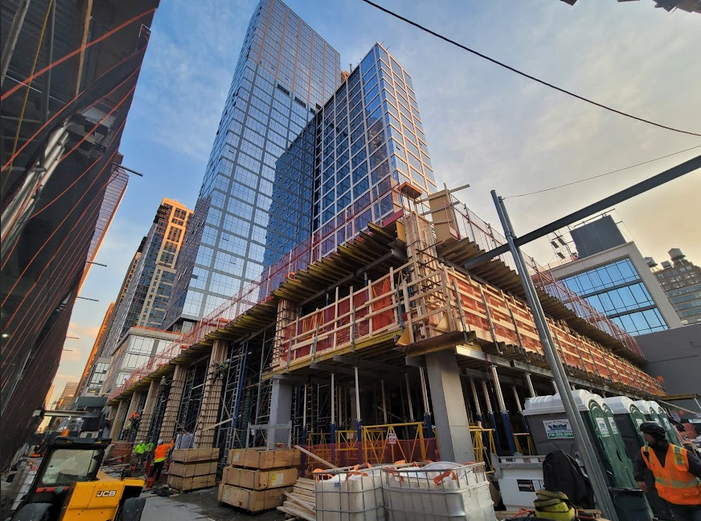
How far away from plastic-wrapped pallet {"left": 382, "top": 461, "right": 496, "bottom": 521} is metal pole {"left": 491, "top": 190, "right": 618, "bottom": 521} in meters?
1.57

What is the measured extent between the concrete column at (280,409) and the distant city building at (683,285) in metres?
147

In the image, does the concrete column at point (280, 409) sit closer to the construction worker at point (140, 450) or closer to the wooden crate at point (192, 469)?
the wooden crate at point (192, 469)

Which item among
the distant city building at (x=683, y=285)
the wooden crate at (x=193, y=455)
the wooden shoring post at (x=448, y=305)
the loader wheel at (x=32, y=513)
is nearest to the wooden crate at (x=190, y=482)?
the wooden crate at (x=193, y=455)

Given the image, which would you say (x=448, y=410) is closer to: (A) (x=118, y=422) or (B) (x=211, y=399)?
(B) (x=211, y=399)

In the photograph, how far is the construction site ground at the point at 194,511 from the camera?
804 cm

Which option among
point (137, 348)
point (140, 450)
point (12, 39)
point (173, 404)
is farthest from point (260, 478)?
point (137, 348)

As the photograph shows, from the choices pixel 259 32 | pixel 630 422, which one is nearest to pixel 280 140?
pixel 259 32

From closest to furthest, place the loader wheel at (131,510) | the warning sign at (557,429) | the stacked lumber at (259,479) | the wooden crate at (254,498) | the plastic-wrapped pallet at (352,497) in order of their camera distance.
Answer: the plastic-wrapped pallet at (352,497)
the loader wheel at (131,510)
the warning sign at (557,429)
the wooden crate at (254,498)
the stacked lumber at (259,479)

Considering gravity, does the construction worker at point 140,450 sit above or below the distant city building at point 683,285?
below

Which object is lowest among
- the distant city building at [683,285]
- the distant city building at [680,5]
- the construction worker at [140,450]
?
the construction worker at [140,450]

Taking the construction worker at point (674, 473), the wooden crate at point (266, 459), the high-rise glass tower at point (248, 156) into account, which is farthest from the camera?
the high-rise glass tower at point (248, 156)

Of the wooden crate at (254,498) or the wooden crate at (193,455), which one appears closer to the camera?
the wooden crate at (254,498)

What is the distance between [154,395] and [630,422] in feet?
98.4

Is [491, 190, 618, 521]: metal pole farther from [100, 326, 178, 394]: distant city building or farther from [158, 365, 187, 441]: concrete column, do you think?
[100, 326, 178, 394]: distant city building
